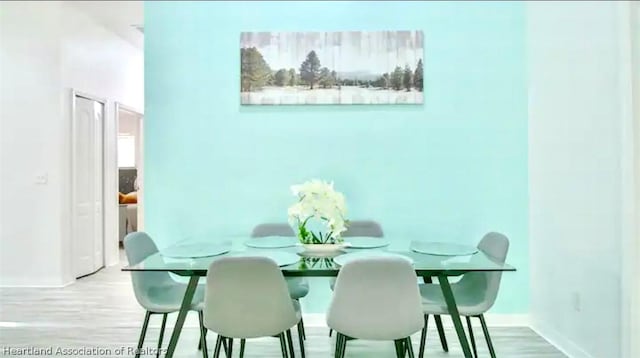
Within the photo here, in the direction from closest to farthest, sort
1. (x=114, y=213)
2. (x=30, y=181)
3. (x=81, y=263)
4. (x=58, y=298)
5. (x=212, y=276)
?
(x=212, y=276) → (x=58, y=298) → (x=30, y=181) → (x=81, y=263) → (x=114, y=213)

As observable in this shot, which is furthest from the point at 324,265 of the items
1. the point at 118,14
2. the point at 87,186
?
the point at 118,14

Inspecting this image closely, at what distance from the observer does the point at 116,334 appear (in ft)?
10.8

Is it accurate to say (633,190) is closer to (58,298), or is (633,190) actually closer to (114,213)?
(58,298)

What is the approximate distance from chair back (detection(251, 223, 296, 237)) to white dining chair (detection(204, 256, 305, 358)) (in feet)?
3.73

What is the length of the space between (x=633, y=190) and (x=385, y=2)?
217cm

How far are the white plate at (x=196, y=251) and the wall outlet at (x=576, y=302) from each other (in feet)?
6.88

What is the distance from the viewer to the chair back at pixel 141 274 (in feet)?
8.55

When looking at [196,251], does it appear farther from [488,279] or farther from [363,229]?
[488,279]

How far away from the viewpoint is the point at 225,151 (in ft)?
11.8

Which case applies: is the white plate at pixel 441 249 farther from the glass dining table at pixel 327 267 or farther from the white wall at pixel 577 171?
the white wall at pixel 577 171

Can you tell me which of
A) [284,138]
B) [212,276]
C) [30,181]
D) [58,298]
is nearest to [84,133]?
[30,181]

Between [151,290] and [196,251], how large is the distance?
448 millimetres

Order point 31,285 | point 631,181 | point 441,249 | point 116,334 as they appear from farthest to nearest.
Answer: point 31,285 < point 116,334 < point 441,249 < point 631,181


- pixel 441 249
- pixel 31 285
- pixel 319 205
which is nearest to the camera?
pixel 319 205
